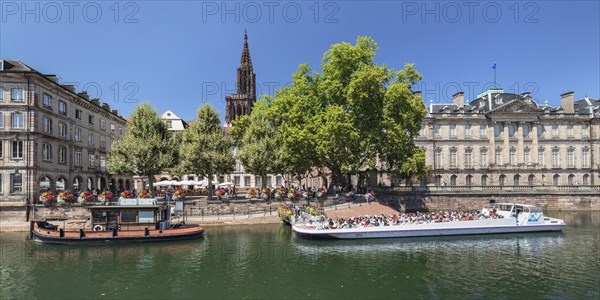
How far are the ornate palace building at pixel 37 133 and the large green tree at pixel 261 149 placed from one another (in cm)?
2077

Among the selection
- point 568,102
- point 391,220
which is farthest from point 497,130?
point 391,220

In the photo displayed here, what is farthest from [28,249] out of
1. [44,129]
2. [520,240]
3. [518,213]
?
[518,213]

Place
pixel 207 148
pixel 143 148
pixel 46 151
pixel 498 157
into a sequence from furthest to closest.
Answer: pixel 498 157, pixel 207 148, pixel 46 151, pixel 143 148

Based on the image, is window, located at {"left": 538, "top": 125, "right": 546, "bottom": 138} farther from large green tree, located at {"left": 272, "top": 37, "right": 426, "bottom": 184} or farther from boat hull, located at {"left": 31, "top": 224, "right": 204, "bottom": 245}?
boat hull, located at {"left": 31, "top": 224, "right": 204, "bottom": 245}

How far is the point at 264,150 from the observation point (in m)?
43.2

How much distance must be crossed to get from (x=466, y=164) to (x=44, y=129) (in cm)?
6309

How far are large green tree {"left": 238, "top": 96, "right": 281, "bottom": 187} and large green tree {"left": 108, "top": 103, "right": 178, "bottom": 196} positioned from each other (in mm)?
8202

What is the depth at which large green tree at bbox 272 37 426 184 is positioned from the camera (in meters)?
41.3

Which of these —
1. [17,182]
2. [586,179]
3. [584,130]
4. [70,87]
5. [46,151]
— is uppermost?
[70,87]

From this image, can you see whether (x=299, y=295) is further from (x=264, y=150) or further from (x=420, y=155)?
(x=420, y=155)

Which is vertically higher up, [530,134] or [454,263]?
[530,134]

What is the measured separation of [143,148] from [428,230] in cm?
2887

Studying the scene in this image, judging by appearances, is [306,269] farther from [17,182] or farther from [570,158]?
[570,158]

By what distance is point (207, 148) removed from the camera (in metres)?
42.9
